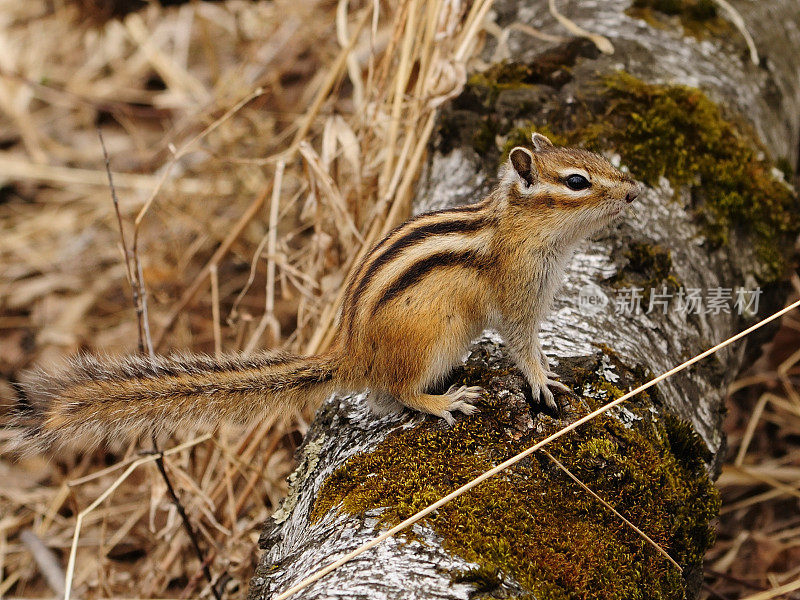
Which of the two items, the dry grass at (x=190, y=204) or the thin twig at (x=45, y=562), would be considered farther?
the dry grass at (x=190, y=204)

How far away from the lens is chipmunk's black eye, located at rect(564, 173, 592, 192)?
2.25 m

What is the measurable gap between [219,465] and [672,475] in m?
2.06

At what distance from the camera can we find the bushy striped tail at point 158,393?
199cm

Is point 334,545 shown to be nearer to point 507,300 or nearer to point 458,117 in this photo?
point 507,300

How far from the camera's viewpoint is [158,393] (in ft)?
6.84

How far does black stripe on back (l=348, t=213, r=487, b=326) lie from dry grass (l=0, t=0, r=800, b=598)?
2.51 ft

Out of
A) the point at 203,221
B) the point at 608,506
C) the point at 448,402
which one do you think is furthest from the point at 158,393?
the point at 203,221

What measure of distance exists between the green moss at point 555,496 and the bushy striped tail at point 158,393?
1.41ft

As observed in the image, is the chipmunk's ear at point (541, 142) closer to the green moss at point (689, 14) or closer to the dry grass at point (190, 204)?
the dry grass at point (190, 204)

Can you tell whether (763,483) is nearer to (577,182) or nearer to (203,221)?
(577,182)

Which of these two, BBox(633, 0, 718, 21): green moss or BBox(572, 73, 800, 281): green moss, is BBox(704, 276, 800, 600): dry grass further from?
BBox(633, 0, 718, 21): green moss

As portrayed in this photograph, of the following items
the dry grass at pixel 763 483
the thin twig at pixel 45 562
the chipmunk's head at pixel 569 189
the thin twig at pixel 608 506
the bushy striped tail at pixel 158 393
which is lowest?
the thin twig at pixel 45 562

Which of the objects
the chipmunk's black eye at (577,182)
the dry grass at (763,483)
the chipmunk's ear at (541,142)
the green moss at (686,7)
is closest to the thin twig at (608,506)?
the chipmunk's black eye at (577,182)

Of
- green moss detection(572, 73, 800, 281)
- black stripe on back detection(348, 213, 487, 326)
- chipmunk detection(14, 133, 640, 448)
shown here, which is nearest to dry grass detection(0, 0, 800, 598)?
chipmunk detection(14, 133, 640, 448)
